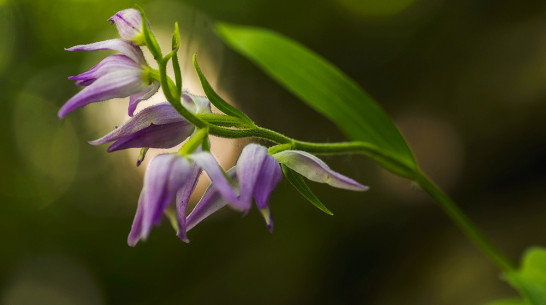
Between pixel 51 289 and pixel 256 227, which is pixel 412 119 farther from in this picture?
pixel 51 289

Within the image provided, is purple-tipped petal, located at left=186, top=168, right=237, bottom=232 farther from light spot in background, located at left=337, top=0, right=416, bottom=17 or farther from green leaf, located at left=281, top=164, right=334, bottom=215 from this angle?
light spot in background, located at left=337, top=0, right=416, bottom=17

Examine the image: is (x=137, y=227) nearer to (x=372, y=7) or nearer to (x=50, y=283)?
(x=372, y=7)

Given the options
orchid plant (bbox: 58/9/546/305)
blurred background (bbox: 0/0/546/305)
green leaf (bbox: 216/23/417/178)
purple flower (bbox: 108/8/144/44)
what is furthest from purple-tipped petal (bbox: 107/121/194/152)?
blurred background (bbox: 0/0/546/305)

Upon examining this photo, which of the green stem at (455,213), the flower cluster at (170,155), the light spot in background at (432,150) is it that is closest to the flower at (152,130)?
the flower cluster at (170,155)

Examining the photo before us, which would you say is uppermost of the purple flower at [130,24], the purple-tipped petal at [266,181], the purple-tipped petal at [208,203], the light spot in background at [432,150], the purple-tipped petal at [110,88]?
the purple flower at [130,24]

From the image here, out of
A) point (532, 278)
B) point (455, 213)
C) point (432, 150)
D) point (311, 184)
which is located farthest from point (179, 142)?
point (432, 150)

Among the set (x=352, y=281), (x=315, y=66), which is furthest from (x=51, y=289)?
(x=315, y=66)

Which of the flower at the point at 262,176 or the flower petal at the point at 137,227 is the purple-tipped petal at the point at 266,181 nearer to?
the flower at the point at 262,176
